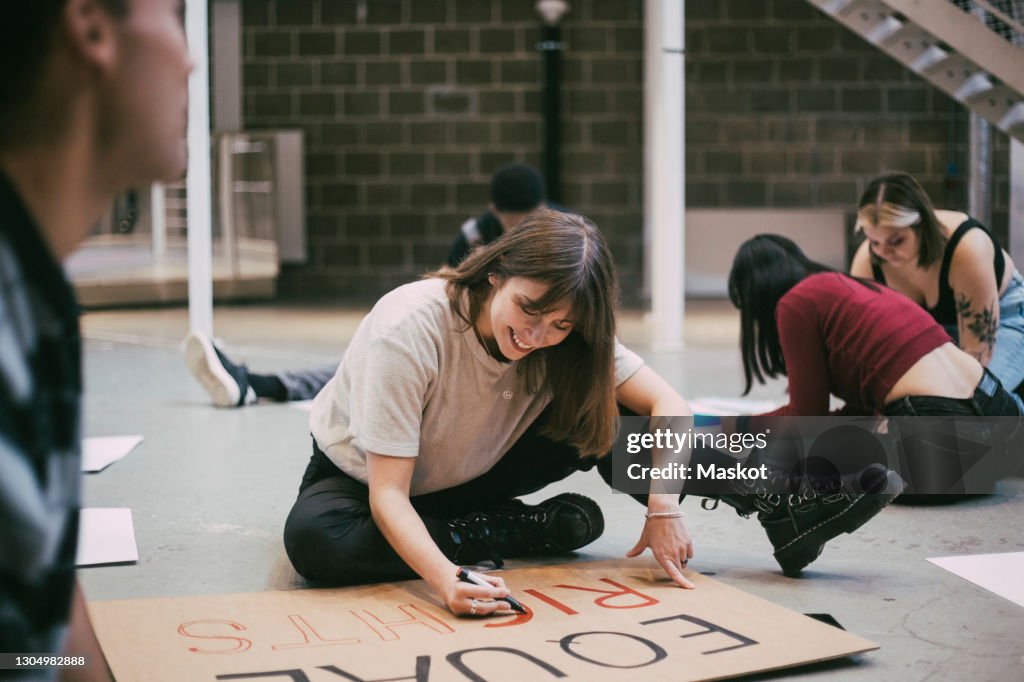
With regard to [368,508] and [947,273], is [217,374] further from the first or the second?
[947,273]

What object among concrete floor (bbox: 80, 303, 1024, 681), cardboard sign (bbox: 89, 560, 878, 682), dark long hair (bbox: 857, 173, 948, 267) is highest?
dark long hair (bbox: 857, 173, 948, 267)

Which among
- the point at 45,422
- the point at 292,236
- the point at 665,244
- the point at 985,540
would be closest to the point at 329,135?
the point at 292,236

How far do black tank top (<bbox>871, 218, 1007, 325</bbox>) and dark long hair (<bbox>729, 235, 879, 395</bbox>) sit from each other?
0.45 m

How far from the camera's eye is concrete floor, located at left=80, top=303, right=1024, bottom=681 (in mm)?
1856

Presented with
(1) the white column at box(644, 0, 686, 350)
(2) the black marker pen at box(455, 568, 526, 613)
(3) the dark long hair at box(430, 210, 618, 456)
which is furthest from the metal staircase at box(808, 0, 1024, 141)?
(2) the black marker pen at box(455, 568, 526, 613)

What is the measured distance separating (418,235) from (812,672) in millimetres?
8857

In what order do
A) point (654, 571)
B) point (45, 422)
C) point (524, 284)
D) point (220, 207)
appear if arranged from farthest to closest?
point (220, 207) < point (654, 571) < point (524, 284) < point (45, 422)

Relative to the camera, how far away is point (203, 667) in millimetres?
1655

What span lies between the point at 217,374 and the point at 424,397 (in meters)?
2.43

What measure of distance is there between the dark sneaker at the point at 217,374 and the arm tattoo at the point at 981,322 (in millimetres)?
2510

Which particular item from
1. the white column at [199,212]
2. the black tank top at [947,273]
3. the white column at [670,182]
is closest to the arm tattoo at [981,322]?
the black tank top at [947,273]

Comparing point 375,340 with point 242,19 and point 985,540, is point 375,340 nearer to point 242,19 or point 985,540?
point 985,540

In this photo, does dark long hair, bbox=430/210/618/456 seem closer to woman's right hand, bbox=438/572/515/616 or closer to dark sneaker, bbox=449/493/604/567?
dark sneaker, bbox=449/493/604/567

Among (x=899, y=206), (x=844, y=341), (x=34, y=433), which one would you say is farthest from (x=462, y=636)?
(x=899, y=206)
